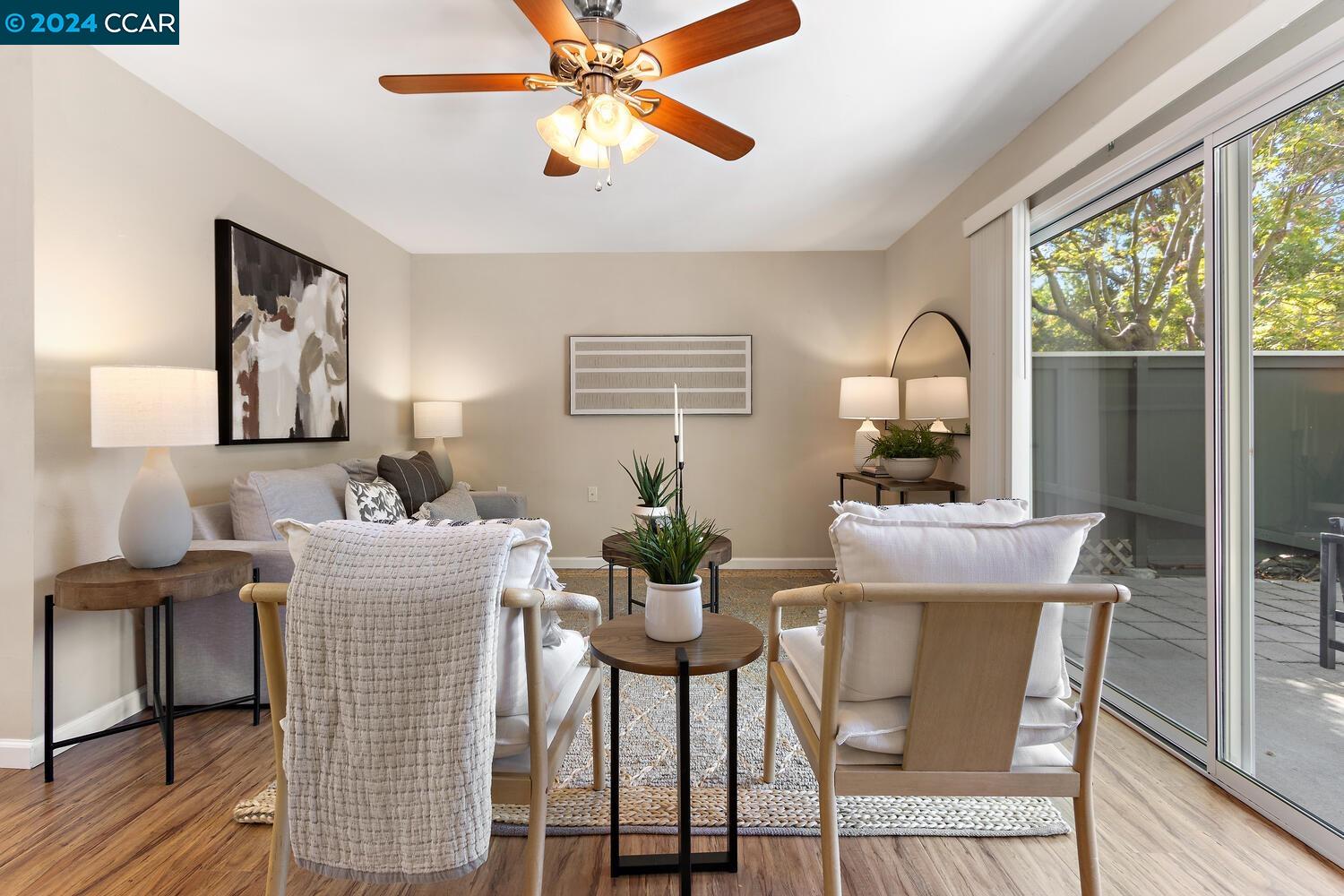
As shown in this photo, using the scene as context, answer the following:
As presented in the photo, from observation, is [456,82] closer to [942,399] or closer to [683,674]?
[683,674]

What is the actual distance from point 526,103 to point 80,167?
154 centimetres

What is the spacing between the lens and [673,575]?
147cm

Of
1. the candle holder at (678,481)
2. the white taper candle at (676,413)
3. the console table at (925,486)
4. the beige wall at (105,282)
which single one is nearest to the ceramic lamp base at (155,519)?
the beige wall at (105,282)

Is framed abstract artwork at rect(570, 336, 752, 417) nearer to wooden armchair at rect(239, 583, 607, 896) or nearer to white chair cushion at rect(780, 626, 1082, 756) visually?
wooden armchair at rect(239, 583, 607, 896)

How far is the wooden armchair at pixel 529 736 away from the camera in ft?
4.04

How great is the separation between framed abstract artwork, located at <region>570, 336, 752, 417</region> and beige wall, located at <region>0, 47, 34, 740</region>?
10.0 feet

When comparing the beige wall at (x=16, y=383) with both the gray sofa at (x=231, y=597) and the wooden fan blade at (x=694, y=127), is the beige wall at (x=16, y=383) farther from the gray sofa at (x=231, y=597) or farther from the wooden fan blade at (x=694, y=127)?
the wooden fan blade at (x=694, y=127)

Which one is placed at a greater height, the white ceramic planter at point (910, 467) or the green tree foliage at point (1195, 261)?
the green tree foliage at point (1195, 261)

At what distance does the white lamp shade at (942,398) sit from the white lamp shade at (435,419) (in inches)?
121

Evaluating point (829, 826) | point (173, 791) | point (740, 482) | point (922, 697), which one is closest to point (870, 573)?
point (922, 697)

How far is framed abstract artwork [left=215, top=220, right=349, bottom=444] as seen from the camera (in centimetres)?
279

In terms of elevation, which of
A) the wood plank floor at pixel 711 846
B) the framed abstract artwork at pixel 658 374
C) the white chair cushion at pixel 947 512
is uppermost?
the framed abstract artwork at pixel 658 374

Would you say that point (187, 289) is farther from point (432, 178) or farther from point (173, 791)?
point (173, 791)

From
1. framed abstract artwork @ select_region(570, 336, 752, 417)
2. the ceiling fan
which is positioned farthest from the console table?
the ceiling fan
